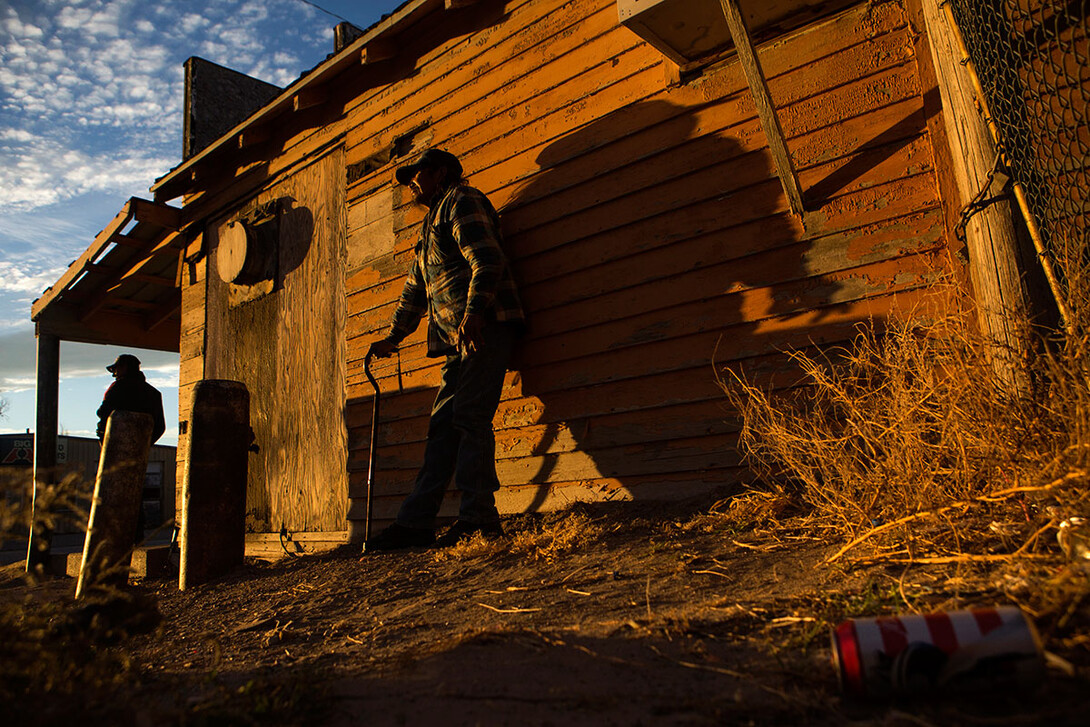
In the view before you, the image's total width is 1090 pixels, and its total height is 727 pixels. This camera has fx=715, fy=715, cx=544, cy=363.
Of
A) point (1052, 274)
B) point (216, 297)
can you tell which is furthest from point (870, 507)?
point (216, 297)

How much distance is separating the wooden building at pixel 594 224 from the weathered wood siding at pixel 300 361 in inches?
1.2

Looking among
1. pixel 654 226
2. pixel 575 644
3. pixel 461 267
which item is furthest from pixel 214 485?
pixel 575 644

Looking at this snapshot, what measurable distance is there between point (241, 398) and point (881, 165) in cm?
404

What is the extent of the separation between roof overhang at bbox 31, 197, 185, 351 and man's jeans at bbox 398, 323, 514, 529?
5860 mm

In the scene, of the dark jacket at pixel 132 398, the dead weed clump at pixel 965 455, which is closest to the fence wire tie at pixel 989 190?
the dead weed clump at pixel 965 455

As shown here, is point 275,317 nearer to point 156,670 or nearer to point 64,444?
point 156,670

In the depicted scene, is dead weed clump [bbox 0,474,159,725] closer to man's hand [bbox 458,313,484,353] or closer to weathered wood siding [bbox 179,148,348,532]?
man's hand [bbox 458,313,484,353]

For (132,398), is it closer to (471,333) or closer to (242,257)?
(242,257)

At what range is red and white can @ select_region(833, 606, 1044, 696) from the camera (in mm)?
1325

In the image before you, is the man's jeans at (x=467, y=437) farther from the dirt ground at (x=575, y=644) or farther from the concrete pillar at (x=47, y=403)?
the concrete pillar at (x=47, y=403)

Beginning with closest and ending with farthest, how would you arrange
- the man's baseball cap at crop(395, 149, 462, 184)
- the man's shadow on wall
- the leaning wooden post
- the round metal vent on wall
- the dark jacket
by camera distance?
the leaning wooden post
the man's shadow on wall
the man's baseball cap at crop(395, 149, 462, 184)
the dark jacket
the round metal vent on wall

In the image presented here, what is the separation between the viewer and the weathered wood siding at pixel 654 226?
349 centimetres

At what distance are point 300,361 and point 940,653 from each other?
6.14 m

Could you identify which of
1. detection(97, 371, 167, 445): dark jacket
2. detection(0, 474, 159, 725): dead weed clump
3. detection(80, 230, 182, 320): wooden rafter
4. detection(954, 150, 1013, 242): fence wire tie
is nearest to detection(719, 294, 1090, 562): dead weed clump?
detection(954, 150, 1013, 242): fence wire tie
